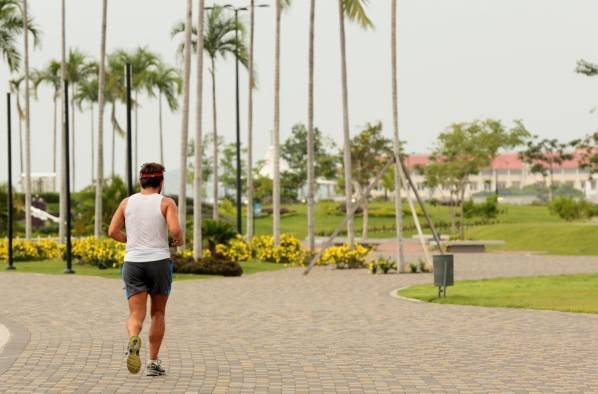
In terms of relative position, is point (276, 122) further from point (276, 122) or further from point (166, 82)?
point (166, 82)

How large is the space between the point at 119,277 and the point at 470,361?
19.7 meters

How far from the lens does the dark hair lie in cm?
1038

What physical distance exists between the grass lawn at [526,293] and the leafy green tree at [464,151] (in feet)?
127

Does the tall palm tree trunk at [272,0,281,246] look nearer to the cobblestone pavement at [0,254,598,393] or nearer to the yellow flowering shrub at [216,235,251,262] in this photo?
the yellow flowering shrub at [216,235,251,262]

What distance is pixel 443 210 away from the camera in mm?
92375

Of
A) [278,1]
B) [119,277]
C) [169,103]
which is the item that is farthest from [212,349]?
[169,103]

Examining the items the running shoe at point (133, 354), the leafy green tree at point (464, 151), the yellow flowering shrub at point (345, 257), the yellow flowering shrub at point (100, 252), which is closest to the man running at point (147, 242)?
the running shoe at point (133, 354)

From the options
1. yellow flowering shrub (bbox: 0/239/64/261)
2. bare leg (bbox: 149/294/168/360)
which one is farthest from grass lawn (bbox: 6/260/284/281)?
bare leg (bbox: 149/294/168/360)

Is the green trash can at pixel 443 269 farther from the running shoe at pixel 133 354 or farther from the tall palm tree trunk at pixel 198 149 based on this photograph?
the tall palm tree trunk at pixel 198 149

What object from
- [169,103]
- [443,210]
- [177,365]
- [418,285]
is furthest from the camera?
[443,210]

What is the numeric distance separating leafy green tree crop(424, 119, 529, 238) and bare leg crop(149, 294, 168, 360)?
5583 centimetres

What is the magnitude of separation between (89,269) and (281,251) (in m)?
6.91

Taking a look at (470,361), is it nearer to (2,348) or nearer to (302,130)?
(2,348)

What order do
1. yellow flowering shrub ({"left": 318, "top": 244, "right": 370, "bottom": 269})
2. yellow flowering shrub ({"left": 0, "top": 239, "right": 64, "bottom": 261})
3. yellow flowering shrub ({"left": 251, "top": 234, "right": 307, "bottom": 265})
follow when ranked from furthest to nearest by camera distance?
yellow flowering shrub ({"left": 0, "top": 239, "right": 64, "bottom": 261})
yellow flowering shrub ({"left": 251, "top": 234, "right": 307, "bottom": 265})
yellow flowering shrub ({"left": 318, "top": 244, "right": 370, "bottom": 269})
